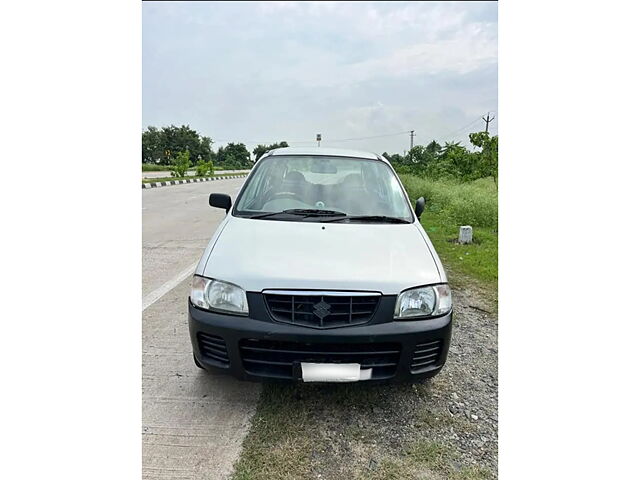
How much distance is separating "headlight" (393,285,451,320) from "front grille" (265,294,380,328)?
6.4 inches

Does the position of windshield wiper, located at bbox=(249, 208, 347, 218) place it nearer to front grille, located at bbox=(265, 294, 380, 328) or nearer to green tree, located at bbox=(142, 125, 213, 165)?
front grille, located at bbox=(265, 294, 380, 328)

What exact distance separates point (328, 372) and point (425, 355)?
0.56 meters

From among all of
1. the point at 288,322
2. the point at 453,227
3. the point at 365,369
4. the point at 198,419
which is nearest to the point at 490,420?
the point at 365,369

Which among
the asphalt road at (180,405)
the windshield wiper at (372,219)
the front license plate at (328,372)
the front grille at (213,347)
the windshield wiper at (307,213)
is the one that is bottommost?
the asphalt road at (180,405)

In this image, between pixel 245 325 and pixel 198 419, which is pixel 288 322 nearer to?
pixel 245 325

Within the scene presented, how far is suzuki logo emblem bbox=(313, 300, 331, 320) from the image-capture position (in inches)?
85.5

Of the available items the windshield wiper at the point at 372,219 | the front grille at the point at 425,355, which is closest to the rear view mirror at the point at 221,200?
the windshield wiper at the point at 372,219

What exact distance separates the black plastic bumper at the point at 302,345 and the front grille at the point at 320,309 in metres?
0.04

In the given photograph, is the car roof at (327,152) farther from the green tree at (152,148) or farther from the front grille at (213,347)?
the green tree at (152,148)

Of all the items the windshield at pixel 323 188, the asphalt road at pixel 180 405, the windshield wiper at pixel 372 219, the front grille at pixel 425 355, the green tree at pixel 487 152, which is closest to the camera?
the asphalt road at pixel 180 405

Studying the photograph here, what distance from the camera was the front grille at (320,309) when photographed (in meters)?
2.18

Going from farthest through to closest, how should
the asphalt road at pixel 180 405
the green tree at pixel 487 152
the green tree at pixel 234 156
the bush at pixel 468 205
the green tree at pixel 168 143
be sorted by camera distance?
1. the green tree at pixel 234 156
2. the green tree at pixel 168 143
3. the green tree at pixel 487 152
4. the bush at pixel 468 205
5. the asphalt road at pixel 180 405

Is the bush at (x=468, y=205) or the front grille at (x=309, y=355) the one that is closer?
the front grille at (x=309, y=355)

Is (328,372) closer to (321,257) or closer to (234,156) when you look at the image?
(321,257)
